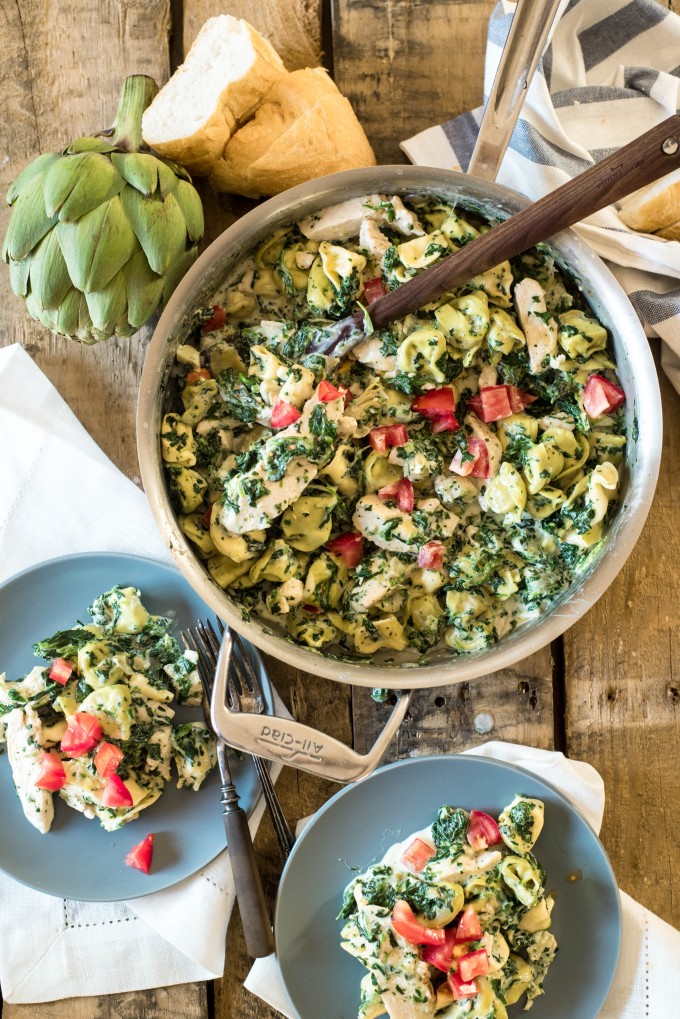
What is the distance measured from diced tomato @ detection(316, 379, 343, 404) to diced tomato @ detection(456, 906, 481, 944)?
967 mm

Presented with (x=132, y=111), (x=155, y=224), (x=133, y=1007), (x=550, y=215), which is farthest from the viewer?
(x=133, y=1007)

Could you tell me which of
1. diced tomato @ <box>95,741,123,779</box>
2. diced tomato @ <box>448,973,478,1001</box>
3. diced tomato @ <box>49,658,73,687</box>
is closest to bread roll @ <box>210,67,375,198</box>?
diced tomato @ <box>49,658,73,687</box>

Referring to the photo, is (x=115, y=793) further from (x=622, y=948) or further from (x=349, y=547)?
(x=622, y=948)

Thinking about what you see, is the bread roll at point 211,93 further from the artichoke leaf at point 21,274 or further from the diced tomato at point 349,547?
the diced tomato at point 349,547

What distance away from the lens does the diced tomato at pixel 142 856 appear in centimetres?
179

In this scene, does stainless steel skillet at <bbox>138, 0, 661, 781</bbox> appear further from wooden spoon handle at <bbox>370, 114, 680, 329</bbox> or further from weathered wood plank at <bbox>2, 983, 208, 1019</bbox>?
weathered wood plank at <bbox>2, 983, 208, 1019</bbox>

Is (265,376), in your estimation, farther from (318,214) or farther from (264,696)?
(264,696)

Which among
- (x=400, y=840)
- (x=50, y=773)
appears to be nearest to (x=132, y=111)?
(x=50, y=773)

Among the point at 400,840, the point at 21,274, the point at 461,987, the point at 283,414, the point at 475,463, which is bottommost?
the point at 461,987

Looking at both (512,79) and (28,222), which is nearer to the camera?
(512,79)

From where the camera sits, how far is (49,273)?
1.63 m

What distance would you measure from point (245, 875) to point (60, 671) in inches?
20.4

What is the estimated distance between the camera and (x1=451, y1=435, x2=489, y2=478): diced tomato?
65.9 inches

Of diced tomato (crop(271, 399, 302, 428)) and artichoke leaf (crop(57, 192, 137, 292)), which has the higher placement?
artichoke leaf (crop(57, 192, 137, 292))
